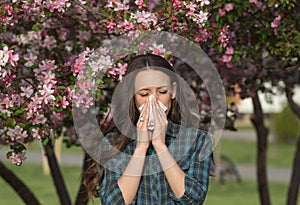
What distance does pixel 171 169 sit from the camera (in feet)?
13.5

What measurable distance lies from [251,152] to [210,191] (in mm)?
8496

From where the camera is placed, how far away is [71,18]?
6.66 metres

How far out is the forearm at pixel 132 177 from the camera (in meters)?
4.18

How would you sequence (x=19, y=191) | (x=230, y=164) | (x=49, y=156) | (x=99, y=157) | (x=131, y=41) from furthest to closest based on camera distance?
(x=230, y=164) → (x=49, y=156) → (x=19, y=191) → (x=131, y=41) → (x=99, y=157)

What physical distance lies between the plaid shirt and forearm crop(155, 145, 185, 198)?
5 cm

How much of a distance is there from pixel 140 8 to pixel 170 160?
1.62m

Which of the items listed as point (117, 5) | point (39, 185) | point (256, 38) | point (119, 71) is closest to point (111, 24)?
point (117, 5)

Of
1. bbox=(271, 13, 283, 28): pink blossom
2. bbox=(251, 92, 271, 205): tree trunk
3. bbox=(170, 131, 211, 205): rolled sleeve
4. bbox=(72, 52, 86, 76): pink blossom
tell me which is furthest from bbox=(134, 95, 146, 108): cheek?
bbox=(251, 92, 271, 205): tree trunk

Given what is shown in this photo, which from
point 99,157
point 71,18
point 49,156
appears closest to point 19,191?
point 49,156

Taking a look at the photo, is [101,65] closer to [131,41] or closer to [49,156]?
[131,41]

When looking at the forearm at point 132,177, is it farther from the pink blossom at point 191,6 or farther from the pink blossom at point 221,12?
the pink blossom at point 221,12

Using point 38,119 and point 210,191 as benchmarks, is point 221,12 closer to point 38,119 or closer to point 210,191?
point 38,119

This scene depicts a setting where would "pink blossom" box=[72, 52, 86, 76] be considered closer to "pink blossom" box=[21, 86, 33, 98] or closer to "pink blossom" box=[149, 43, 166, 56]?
"pink blossom" box=[21, 86, 33, 98]

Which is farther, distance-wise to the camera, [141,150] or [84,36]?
[84,36]
